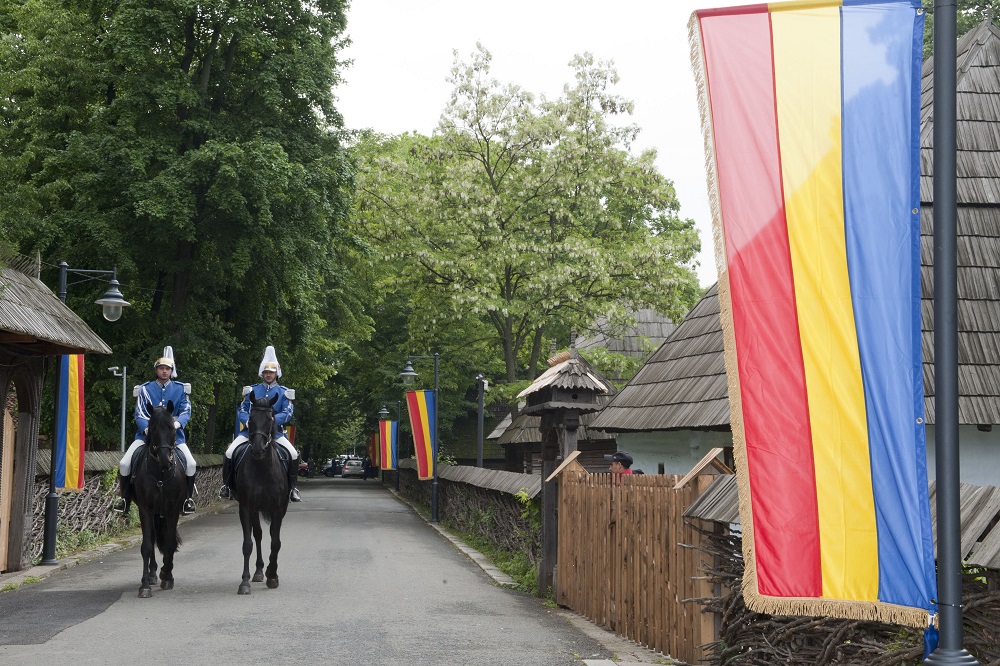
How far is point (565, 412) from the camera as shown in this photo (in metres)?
13.4

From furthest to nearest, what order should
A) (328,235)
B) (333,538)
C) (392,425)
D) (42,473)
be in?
(392,425)
(328,235)
(333,538)
(42,473)

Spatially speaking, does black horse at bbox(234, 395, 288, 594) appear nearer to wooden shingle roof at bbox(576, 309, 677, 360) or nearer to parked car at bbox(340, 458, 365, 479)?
wooden shingle roof at bbox(576, 309, 677, 360)

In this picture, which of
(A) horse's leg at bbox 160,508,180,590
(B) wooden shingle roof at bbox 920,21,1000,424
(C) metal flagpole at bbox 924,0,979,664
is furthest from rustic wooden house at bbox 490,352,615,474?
(C) metal flagpole at bbox 924,0,979,664

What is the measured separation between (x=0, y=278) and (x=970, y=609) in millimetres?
11974

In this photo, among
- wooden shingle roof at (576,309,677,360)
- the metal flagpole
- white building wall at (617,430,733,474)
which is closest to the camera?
the metal flagpole

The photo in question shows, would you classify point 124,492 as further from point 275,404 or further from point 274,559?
point 275,404

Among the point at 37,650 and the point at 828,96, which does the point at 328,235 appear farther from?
the point at 828,96

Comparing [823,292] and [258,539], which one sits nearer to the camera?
[823,292]

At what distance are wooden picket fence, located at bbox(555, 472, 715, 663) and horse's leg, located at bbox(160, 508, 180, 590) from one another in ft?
14.9

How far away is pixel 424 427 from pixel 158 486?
17200 millimetres

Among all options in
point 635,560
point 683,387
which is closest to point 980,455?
point 683,387

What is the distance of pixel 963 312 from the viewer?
44.2 ft

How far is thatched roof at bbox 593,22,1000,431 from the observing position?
12.9m

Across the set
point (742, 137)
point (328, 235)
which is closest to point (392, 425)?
point (328, 235)
